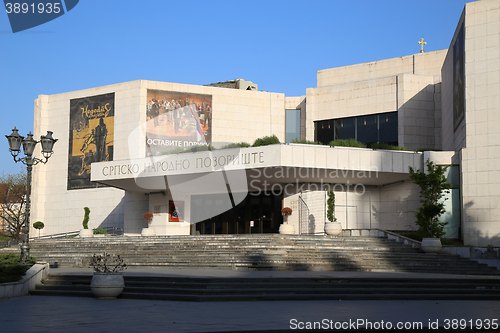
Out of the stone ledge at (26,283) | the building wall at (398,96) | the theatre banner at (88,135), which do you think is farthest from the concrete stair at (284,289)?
the theatre banner at (88,135)

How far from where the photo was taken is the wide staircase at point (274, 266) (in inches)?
529

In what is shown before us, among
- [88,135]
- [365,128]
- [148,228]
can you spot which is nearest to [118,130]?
[88,135]

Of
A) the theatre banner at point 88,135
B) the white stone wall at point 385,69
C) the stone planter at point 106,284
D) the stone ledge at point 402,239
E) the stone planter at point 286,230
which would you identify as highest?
the white stone wall at point 385,69

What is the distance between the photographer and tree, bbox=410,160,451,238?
24312 mm

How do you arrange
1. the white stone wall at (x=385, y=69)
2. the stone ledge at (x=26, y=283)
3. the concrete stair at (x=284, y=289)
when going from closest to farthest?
1. the concrete stair at (x=284, y=289)
2. the stone ledge at (x=26, y=283)
3. the white stone wall at (x=385, y=69)

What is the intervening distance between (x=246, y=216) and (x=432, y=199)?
12.8 meters

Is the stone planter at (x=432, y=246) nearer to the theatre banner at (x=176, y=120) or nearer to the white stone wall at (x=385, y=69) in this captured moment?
the white stone wall at (x=385, y=69)

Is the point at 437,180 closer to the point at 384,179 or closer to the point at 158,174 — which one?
the point at 384,179

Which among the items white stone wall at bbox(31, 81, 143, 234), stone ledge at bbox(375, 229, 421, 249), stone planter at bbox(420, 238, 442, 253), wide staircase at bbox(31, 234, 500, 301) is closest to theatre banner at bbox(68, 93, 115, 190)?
white stone wall at bbox(31, 81, 143, 234)

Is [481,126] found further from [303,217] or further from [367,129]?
[367,129]

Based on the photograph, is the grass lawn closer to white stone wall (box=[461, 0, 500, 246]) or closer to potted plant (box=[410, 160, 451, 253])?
potted plant (box=[410, 160, 451, 253])

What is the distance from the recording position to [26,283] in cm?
1420

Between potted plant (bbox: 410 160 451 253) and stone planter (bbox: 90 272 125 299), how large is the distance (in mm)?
16591

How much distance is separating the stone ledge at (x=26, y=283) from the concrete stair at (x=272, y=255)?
15.4 feet
